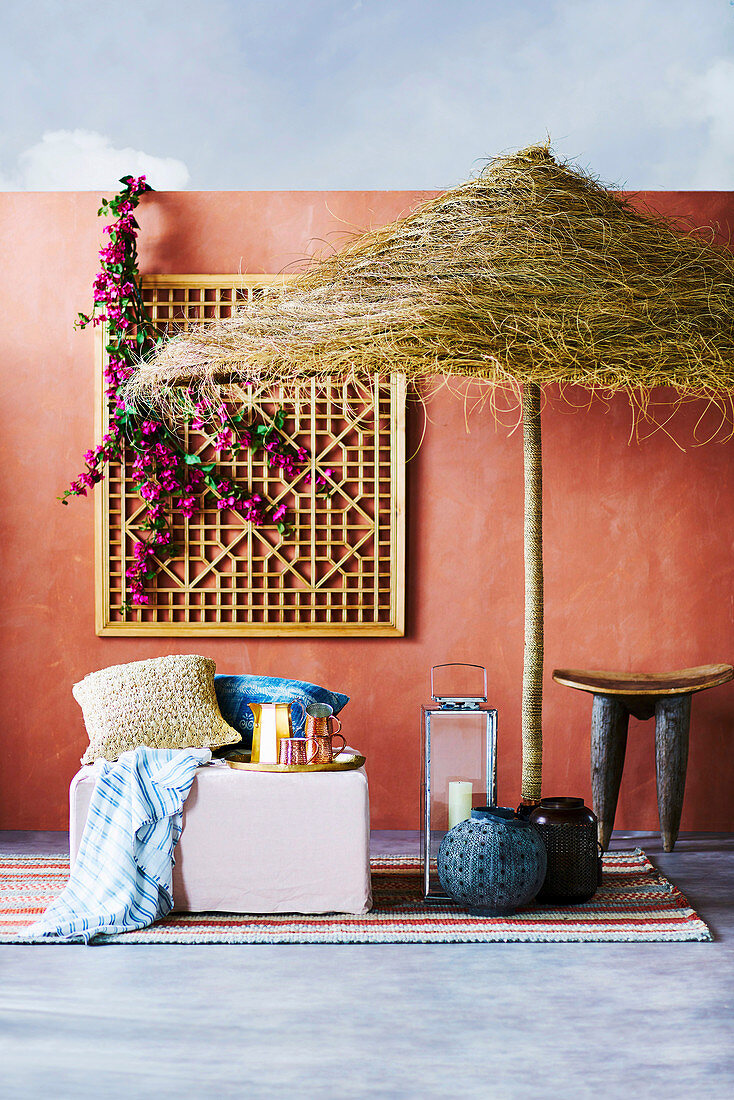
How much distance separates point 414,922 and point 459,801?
44 centimetres

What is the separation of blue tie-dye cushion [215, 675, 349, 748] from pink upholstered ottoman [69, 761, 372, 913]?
1.60 ft

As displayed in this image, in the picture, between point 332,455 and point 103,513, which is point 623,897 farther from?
point 103,513

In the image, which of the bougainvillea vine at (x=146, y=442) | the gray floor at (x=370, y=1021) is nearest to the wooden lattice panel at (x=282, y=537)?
the bougainvillea vine at (x=146, y=442)

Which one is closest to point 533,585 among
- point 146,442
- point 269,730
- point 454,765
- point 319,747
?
point 454,765

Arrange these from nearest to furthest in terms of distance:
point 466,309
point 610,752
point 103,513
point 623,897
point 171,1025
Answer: point 171,1025, point 466,309, point 623,897, point 610,752, point 103,513

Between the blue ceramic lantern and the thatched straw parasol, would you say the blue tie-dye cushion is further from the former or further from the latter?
the thatched straw parasol

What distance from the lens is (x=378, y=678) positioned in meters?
4.55

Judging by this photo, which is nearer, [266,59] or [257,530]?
[257,530]

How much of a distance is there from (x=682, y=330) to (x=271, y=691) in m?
1.95

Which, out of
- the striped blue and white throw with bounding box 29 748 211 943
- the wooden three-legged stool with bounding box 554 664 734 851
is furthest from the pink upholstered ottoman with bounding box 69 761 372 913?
the wooden three-legged stool with bounding box 554 664 734 851

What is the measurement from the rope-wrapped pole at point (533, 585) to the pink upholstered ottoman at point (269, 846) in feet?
2.73

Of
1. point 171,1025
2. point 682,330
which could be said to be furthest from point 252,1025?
point 682,330

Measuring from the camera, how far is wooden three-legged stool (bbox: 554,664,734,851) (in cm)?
402

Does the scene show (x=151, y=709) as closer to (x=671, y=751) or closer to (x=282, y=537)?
(x=282, y=537)
